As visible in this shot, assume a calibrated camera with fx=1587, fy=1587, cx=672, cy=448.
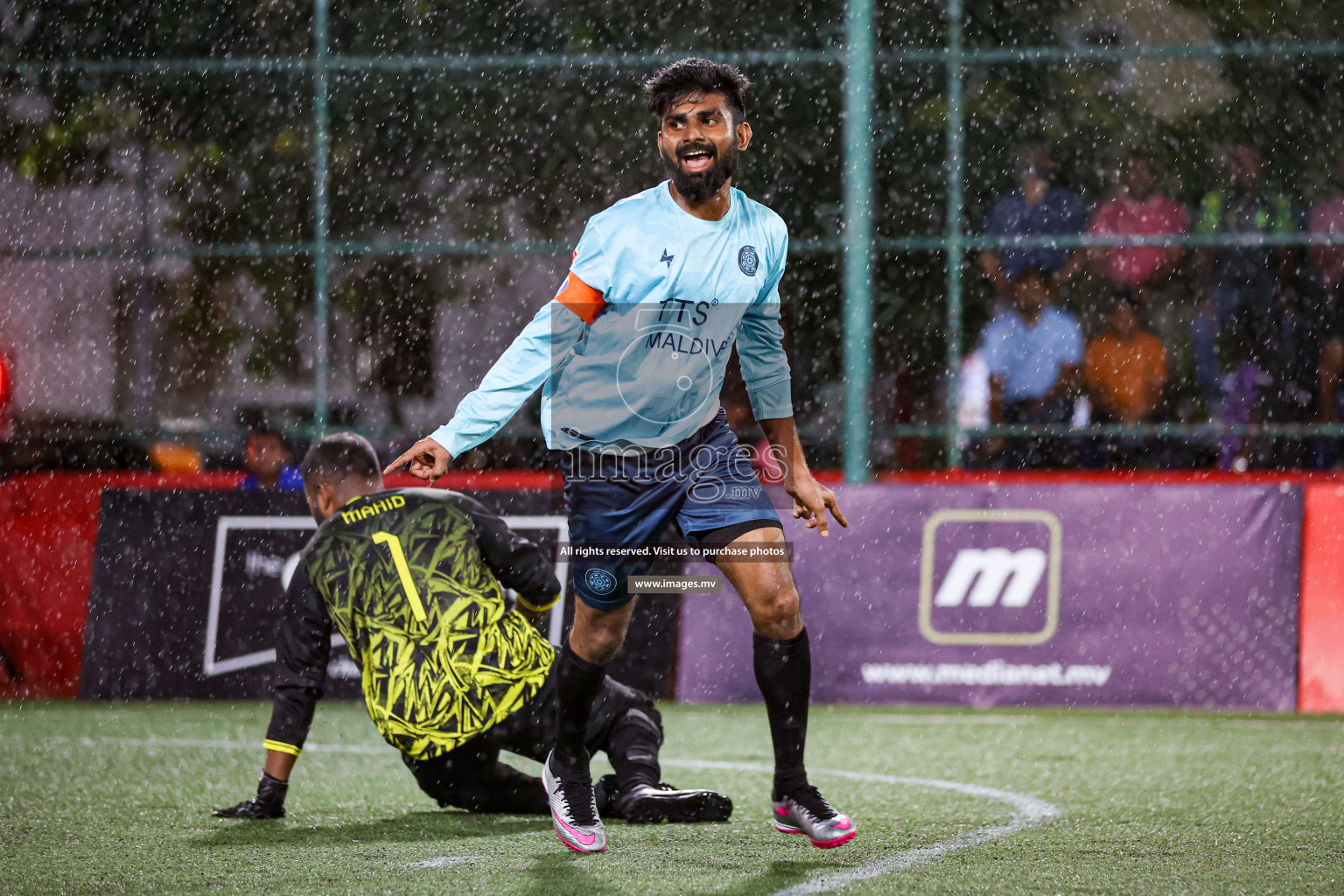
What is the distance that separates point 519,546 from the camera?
488 cm

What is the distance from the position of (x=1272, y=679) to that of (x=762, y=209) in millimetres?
4660

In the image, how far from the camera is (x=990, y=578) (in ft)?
26.5

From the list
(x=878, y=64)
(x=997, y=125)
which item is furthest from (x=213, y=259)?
(x=997, y=125)

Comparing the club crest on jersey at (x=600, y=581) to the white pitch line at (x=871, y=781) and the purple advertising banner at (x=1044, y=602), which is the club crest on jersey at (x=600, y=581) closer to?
the white pitch line at (x=871, y=781)

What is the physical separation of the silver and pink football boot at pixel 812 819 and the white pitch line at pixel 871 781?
4.2 inches

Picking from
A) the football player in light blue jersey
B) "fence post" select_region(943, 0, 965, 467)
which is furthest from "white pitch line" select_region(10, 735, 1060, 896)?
"fence post" select_region(943, 0, 965, 467)

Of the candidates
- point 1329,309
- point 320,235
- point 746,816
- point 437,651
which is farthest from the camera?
point 320,235

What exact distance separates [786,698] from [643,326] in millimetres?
1084

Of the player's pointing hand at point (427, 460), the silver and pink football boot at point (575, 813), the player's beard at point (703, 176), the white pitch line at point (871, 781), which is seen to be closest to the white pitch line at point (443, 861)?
the white pitch line at point (871, 781)

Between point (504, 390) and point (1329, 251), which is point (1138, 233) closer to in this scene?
point (1329, 251)

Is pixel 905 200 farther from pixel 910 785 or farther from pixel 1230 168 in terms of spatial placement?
pixel 910 785

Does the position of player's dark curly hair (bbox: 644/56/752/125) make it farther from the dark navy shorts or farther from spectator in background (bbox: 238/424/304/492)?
spectator in background (bbox: 238/424/304/492)

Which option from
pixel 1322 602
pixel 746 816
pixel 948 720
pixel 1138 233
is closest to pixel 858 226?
pixel 1138 233

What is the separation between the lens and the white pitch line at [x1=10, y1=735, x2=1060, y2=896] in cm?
399
